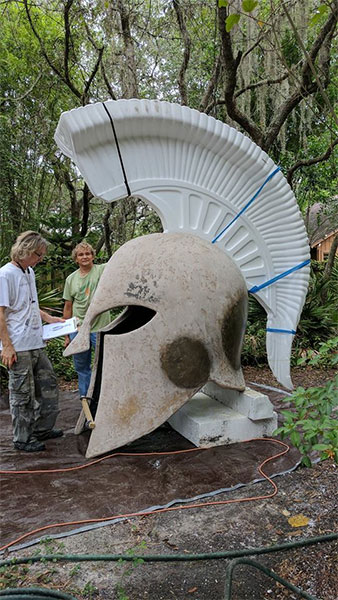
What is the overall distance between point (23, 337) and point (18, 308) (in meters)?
0.22

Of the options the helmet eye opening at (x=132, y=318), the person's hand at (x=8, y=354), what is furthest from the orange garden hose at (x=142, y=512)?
the helmet eye opening at (x=132, y=318)

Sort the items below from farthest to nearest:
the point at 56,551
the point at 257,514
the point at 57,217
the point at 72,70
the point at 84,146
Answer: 1. the point at 72,70
2. the point at 57,217
3. the point at 84,146
4. the point at 257,514
5. the point at 56,551

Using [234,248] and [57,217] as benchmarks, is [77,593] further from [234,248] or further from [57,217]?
[57,217]

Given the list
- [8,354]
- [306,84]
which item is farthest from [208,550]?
[306,84]

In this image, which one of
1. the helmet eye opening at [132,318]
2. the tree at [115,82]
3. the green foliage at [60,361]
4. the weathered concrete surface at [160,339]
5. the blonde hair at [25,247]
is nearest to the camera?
the weathered concrete surface at [160,339]

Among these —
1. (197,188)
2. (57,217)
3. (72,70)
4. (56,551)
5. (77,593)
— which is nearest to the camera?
(77,593)

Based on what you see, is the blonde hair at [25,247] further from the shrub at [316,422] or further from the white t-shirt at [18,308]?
the shrub at [316,422]

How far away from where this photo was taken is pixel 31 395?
Result: 351 centimetres

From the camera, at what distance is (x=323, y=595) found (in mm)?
1984

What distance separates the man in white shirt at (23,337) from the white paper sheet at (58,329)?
0.19 feet

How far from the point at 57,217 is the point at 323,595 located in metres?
7.26

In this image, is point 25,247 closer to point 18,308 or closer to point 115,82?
point 18,308

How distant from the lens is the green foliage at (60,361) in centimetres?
612

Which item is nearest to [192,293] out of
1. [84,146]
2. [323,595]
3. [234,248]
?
[234,248]
